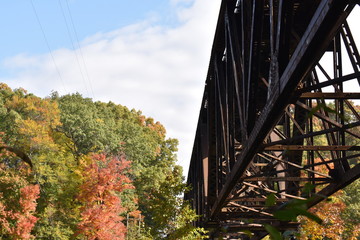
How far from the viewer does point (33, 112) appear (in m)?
54.6

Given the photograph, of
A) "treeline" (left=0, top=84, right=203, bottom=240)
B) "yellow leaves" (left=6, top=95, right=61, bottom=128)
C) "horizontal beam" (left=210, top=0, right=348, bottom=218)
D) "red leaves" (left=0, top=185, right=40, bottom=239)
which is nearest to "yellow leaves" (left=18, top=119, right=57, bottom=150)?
"treeline" (left=0, top=84, right=203, bottom=240)

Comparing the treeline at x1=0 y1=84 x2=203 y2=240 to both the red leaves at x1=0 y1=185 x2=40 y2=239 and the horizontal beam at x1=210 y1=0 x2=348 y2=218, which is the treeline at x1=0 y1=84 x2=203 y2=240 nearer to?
the red leaves at x1=0 y1=185 x2=40 y2=239

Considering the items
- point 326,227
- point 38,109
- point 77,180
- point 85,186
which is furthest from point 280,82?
point 38,109

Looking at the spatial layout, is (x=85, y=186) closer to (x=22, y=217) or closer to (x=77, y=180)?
(x=77, y=180)

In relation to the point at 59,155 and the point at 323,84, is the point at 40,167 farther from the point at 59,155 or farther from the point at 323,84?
the point at 323,84

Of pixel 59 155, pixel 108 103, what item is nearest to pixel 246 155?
pixel 59 155

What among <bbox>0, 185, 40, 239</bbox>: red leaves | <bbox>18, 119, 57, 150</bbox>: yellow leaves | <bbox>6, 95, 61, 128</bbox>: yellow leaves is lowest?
<bbox>0, 185, 40, 239</bbox>: red leaves

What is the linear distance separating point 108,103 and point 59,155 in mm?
39451

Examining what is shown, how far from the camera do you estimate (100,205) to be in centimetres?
3706

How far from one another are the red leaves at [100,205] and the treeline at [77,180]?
0.08 meters

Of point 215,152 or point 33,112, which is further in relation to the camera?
point 33,112

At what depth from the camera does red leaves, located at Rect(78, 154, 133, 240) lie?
3509 centimetres

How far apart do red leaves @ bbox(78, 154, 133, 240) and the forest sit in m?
0.08

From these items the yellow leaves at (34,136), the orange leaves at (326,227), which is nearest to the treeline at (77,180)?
the yellow leaves at (34,136)
